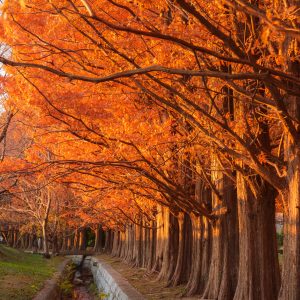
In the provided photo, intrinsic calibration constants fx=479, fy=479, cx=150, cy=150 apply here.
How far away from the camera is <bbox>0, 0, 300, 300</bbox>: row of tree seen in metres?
7.23

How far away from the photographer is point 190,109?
9125mm

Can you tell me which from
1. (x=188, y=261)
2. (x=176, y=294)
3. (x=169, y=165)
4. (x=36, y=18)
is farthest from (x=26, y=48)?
(x=188, y=261)

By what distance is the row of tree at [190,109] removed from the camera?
7.23 m

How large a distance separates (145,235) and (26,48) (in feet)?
70.7

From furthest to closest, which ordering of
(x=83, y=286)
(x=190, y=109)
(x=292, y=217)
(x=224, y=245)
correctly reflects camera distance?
(x=83, y=286) < (x=224, y=245) < (x=190, y=109) < (x=292, y=217)

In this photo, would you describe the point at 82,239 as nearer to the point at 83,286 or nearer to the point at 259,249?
the point at 83,286

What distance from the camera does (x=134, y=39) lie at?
9.33 metres

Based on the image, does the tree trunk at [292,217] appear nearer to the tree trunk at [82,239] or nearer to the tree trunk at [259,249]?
the tree trunk at [259,249]

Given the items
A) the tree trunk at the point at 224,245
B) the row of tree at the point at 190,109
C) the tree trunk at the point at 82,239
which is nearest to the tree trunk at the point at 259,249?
the row of tree at the point at 190,109

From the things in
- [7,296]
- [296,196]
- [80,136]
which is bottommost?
[7,296]

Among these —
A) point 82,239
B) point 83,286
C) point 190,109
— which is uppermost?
point 82,239

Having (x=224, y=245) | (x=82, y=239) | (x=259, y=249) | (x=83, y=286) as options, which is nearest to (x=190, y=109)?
(x=259, y=249)

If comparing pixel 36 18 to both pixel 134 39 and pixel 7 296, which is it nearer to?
pixel 134 39

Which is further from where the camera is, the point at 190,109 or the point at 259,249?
the point at 259,249
